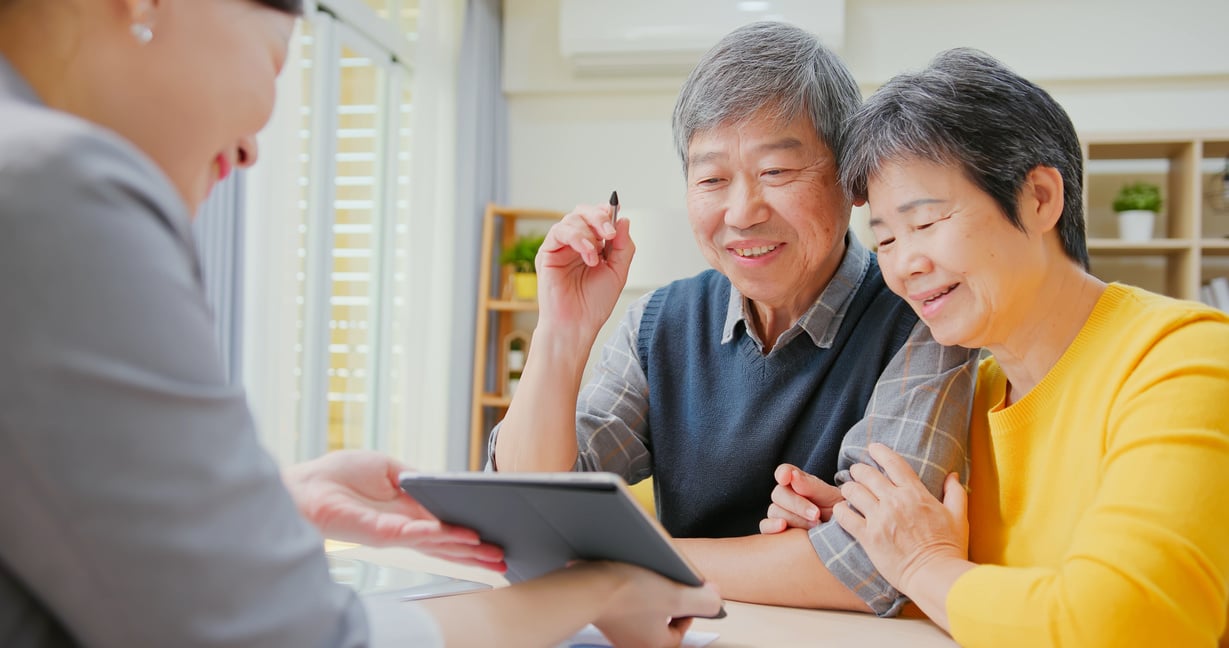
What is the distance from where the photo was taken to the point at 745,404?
1531mm

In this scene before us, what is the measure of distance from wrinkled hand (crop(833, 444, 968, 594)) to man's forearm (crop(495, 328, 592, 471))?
437 mm

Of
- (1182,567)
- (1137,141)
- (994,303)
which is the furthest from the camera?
(1137,141)

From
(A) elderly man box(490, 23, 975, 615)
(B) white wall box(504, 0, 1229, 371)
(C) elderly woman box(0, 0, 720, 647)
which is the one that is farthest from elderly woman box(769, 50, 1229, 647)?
(B) white wall box(504, 0, 1229, 371)

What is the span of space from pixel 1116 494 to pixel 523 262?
4.24 metres

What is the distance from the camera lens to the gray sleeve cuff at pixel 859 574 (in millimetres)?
1214

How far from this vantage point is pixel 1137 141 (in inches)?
171

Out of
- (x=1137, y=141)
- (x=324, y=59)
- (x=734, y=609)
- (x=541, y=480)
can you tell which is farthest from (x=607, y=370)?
(x=1137, y=141)

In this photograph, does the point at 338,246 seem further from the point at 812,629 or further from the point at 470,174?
the point at 812,629

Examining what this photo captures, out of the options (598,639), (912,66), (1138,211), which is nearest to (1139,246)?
(1138,211)

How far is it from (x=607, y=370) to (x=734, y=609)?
1.78ft

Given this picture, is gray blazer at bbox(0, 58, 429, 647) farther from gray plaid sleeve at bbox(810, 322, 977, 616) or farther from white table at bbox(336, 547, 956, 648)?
gray plaid sleeve at bbox(810, 322, 977, 616)

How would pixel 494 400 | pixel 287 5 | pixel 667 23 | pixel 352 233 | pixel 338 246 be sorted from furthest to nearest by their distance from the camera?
pixel 494 400, pixel 667 23, pixel 352 233, pixel 338 246, pixel 287 5

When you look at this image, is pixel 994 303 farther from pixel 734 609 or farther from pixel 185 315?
pixel 185 315

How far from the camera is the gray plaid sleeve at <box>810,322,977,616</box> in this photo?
123 centimetres
